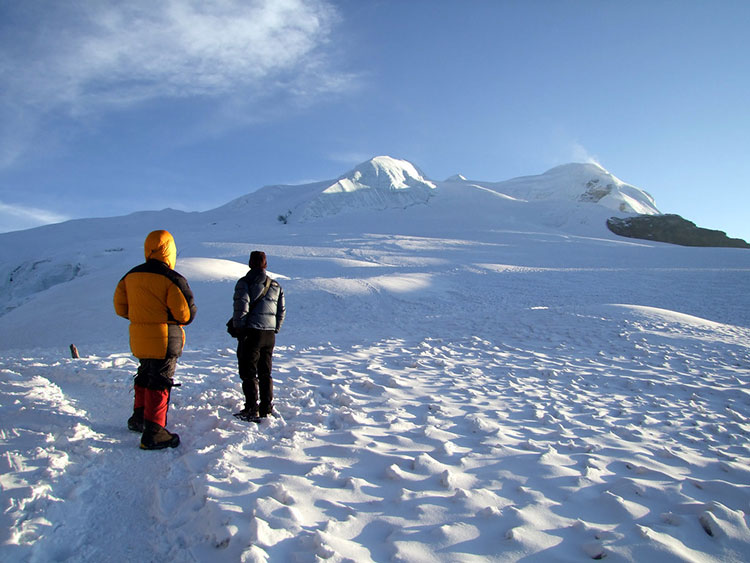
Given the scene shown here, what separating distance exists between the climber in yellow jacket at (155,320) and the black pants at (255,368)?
730 millimetres

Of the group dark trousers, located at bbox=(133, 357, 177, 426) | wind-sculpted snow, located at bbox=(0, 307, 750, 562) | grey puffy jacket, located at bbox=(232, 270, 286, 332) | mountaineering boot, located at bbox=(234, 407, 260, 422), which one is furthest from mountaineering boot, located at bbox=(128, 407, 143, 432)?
grey puffy jacket, located at bbox=(232, 270, 286, 332)

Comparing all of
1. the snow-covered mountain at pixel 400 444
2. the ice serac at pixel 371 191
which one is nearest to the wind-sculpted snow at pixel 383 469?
the snow-covered mountain at pixel 400 444

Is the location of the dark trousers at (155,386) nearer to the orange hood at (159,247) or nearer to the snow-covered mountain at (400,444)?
the snow-covered mountain at (400,444)

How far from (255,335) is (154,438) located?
130 centimetres

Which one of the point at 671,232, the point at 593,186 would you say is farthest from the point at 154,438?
the point at 593,186

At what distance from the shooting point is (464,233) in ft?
131

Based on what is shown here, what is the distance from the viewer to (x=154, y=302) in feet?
11.4

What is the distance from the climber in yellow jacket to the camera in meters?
3.46

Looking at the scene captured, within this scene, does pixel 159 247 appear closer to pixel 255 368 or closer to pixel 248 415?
pixel 255 368

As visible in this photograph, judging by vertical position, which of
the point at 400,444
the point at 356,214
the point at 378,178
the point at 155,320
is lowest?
the point at 400,444

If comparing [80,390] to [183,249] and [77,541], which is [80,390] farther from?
[183,249]

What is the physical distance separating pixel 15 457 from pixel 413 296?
1224 centimetres

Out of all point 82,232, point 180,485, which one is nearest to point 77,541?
point 180,485

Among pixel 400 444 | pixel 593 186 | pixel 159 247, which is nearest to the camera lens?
pixel 159 247
